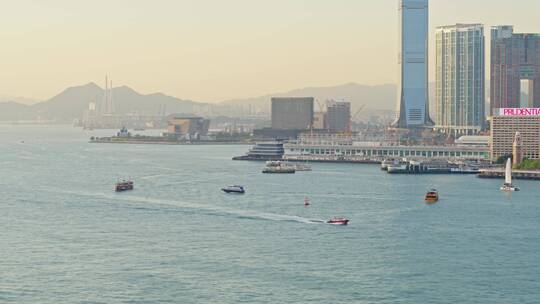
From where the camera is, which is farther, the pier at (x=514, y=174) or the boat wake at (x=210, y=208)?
the pier at (x=514, y=174)

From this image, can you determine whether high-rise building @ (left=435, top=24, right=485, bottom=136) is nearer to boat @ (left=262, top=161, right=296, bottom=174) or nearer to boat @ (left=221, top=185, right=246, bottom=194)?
boat @ (left=262, top=161, right=296, bottom=174)

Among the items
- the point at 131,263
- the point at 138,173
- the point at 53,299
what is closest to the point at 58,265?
the point at 131,263

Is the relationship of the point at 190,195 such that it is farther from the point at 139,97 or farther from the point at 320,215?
the point at 139,97

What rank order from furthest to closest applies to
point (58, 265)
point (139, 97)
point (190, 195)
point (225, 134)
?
1. point (139, 97)
2. point (225, 134)
3. point (190, 195)
4. point (58, 265)

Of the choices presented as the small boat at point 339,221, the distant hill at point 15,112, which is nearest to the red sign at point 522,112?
the small boat at point 339,221

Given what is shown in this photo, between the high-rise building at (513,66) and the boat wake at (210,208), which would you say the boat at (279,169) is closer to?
the boat wake at (210,208)

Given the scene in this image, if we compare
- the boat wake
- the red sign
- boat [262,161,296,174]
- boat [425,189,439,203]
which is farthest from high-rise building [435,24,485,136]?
the boat wake
